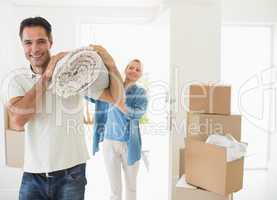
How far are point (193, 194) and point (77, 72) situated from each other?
1257mm

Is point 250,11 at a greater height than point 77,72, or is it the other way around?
point 250,11

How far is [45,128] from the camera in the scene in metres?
1.27

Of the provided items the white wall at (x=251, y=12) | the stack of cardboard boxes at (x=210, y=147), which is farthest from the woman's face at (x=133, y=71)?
the white wall at (x=251, y=12)

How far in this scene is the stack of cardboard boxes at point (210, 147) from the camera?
189cm

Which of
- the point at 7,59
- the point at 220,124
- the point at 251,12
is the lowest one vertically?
the point at 220,124

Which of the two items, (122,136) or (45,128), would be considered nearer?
(45,128)

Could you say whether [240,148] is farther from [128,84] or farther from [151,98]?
[151,98]

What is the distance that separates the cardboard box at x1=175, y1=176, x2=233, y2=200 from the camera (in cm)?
197

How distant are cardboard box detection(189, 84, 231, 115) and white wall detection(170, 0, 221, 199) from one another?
0.56 m

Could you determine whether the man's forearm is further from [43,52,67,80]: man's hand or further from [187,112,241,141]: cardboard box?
[187,112,241,141]: cardboard box

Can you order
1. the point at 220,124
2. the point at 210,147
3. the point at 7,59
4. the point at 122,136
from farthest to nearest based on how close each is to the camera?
the point at 7,59 → the point at 122,136 → the point at 220,124 → the point at 210,147

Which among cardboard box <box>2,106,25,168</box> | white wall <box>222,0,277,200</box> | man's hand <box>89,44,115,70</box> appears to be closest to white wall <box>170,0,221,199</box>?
white wall <box>222,0,277,200</box>

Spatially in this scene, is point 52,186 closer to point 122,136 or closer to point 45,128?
point 45,128

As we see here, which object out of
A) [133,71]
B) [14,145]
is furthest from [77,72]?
[133,71]
